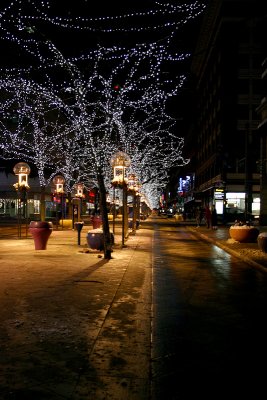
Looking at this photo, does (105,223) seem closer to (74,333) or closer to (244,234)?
(244,234)

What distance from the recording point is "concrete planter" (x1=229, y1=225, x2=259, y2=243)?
23.0 meters

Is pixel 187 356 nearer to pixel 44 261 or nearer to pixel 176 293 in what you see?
pixel 176 293

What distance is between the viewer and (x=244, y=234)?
23.0 meters

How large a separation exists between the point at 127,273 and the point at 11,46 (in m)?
9.08

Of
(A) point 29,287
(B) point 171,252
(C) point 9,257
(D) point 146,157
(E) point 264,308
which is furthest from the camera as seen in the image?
(D) point 146,157

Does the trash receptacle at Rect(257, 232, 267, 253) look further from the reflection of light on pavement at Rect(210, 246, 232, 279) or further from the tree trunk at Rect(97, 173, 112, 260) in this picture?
the tree trunk at Rect(97, 173, 112, 260)

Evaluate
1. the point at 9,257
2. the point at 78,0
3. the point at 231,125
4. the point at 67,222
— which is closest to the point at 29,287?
the point at 9,257

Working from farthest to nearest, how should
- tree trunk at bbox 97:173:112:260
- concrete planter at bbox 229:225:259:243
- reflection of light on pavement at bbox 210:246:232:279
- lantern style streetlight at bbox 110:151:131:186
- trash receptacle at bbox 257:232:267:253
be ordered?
concrete planter at bbox 229:225:259:243, lantern style streetlight at bbox 110:151:131:186, trash receptacle at bbox 257:232:267:253, tree trunk at bbox 97:173:112:260, reflection of light on pavement at bbox 210:246:232:279

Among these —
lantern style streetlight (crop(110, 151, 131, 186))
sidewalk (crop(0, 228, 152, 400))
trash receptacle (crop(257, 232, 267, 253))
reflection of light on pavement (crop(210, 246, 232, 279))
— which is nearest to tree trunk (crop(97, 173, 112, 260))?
sidewalk (crop(0, 228, 152, 400))

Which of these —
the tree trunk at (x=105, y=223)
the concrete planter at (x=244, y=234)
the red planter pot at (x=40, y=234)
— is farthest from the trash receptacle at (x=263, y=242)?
the red planter pot at (x=40, y=234)

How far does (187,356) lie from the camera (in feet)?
19.3

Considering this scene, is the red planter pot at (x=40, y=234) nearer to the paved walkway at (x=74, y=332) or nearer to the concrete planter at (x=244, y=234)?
the paved walkway at (x=74, y=332)

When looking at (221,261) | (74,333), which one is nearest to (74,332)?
(74,333)

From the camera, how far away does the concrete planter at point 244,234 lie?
23047 millimetres
